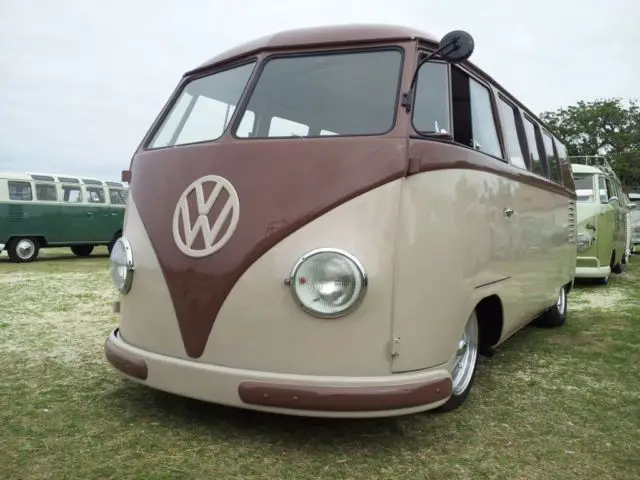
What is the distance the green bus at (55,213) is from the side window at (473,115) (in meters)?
13.2

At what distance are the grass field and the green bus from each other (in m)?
10.5

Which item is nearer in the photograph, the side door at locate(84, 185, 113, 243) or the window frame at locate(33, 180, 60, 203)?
the window frame at locate(33, 180, 60, 203)

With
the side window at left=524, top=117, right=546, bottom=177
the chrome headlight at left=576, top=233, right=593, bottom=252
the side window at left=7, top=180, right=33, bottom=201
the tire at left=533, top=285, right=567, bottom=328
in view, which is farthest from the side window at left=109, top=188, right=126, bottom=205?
the side window at left=524, top=117, right=546, bottom=177

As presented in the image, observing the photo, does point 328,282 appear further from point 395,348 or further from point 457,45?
point 457,45

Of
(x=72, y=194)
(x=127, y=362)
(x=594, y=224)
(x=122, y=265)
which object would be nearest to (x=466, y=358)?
(x=127, y=362)

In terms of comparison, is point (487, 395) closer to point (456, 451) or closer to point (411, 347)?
point (456, 451)

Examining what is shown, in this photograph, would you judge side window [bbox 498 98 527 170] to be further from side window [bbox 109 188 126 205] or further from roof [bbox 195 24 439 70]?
side window [bbox 109 188 126 205]

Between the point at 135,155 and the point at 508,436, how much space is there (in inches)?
104

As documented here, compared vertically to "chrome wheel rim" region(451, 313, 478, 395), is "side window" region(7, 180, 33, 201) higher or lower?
higher

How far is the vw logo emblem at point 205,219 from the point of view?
2936 mm

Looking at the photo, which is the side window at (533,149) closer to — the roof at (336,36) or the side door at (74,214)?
the roof at (336,36)

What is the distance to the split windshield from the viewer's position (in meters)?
3.09

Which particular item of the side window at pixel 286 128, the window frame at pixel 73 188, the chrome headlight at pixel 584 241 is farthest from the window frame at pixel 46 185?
the side window at pixel 286 128

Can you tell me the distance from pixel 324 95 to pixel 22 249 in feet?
43.7
